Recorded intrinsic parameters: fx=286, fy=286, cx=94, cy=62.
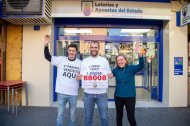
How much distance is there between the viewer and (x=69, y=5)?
893 cm

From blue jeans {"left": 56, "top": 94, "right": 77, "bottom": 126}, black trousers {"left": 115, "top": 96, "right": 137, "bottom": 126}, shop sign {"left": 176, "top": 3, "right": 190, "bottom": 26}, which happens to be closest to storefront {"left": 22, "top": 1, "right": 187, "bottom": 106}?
shop sign {"left": 176, "top": 3, "right": 190, "bottom": 26}

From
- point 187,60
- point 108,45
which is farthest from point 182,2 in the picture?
point 108,45

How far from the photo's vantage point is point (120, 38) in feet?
32.1

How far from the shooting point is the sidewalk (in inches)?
275

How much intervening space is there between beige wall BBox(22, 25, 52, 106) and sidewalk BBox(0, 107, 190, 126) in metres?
0.45

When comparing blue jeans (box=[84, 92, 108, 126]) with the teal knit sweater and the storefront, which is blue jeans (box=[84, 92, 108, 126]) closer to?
the teal knit sweater

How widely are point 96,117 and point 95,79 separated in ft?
8.84

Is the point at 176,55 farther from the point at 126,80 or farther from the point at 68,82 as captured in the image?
the point at 68,82

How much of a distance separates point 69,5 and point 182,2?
3580 mm

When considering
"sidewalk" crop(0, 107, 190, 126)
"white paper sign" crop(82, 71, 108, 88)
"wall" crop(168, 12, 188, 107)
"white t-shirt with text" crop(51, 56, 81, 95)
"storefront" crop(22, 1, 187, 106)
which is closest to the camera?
"white paper sign" crop(82, 71, 108, 88)

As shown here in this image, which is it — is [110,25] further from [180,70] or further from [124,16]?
[180,70]

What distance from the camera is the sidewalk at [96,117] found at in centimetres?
698

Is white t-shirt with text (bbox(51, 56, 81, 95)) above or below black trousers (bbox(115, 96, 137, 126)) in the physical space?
above

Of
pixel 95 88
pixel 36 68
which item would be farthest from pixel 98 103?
pixel 36 68
